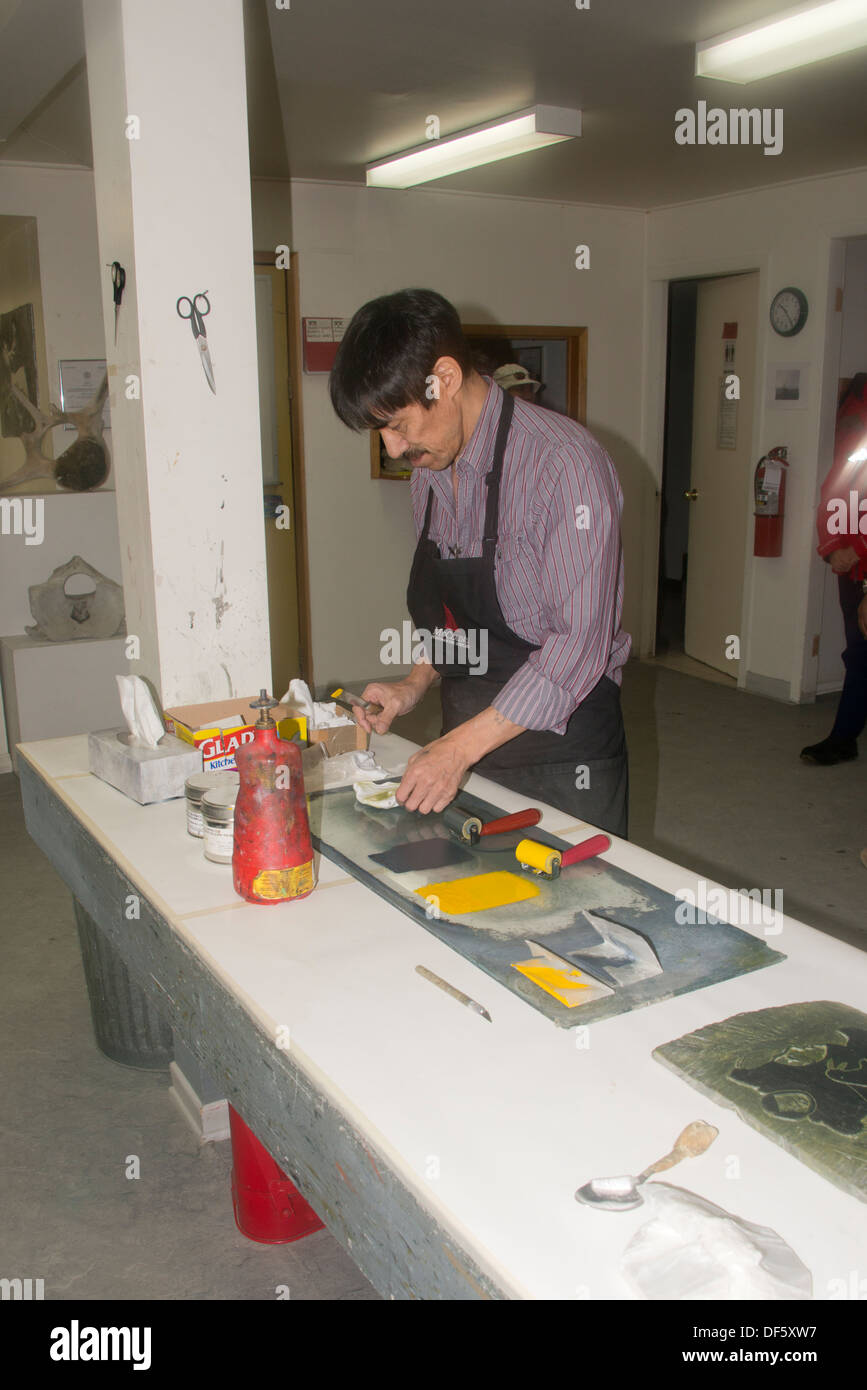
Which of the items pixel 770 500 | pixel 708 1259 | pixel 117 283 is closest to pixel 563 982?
pixel 708 1259

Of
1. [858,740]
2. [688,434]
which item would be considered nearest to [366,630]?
[858,740]

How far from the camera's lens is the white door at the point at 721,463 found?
573cm

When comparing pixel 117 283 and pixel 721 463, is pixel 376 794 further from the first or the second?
pixel 721 463

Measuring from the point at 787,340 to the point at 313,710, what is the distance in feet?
13.8

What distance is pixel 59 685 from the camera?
4.39m

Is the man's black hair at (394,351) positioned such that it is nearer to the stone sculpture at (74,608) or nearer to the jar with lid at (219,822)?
the jar with lid at (219,822)

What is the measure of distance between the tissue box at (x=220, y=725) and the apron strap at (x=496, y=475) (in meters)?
0.51

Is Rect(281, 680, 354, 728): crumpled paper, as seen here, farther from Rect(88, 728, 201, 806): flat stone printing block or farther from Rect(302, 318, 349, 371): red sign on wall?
Rect(302, 318, 349, 371): red sign on wall
